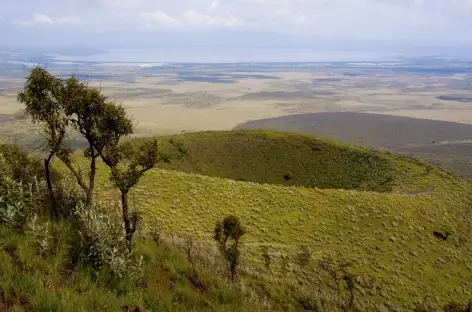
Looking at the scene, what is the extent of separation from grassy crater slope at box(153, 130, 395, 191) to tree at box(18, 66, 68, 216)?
33455 millimetres

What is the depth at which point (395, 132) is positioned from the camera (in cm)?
10700

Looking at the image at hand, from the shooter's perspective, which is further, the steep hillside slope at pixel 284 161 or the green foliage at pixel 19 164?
the steep hillside slope at pixel 284 161

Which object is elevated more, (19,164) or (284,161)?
(19,164)

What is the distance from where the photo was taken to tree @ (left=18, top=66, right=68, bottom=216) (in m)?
16.3

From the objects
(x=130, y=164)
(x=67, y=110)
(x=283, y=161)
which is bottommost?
(x=283, y=161)

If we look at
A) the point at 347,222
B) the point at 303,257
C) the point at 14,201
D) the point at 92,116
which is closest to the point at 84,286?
the point at 14,201

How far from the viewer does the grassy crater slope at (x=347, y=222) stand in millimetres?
30531

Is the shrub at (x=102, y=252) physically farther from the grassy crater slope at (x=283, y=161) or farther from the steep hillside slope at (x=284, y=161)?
the grassy crater slope at (x=283, y=161)

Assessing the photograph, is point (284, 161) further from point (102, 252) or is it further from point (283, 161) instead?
point (102, 252)

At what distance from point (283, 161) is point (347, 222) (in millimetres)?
22084

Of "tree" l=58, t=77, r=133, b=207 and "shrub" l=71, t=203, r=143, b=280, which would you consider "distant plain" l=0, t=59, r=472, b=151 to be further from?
"shrub" l=71, t=203, r=143, b=280

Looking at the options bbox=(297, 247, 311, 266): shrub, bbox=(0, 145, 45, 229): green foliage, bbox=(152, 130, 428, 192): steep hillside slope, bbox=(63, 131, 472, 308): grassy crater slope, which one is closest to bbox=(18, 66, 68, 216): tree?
bbox=(0, 145, 45, 229): green foliage

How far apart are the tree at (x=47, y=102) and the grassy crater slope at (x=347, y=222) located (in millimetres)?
13287

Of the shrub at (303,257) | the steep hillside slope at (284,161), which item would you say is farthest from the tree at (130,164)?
the steep hillside slope at (284,161)
